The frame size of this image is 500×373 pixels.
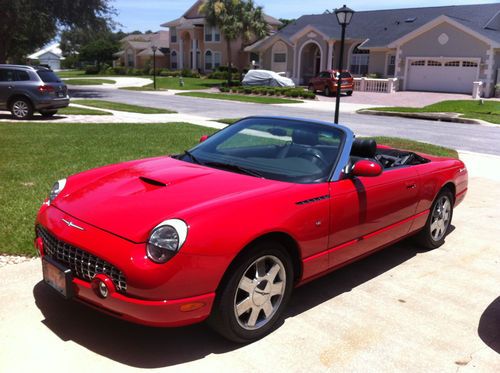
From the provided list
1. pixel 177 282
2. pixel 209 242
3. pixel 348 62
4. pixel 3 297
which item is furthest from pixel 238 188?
pixel 348 62

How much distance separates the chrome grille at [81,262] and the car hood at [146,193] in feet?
0.64

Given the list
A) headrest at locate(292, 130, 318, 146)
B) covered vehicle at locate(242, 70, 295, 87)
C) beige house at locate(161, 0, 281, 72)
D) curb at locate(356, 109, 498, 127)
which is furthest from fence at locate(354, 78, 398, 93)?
headrest at locate(292, 130, 318, 146)

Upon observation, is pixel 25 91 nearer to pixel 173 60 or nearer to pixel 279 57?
pixel 279 57

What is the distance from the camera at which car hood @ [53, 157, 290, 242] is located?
10.2 feet

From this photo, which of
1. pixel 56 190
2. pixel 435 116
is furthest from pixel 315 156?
pixel 435 116

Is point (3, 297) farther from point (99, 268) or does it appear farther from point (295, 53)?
point (295, 53)

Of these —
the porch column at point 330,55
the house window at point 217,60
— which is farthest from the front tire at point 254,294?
the house window at point 217,60

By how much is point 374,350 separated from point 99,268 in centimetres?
186

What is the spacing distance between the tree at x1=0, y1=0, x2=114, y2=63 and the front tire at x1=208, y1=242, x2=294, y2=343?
26684 millimetres

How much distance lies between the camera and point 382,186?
14.2ft

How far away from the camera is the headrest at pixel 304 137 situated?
4398 millimetres

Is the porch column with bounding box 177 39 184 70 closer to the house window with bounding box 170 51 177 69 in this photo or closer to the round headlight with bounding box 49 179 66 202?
the house window with bounding box 170 51 177 69

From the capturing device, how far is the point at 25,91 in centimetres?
1589

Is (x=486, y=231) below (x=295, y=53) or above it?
below
